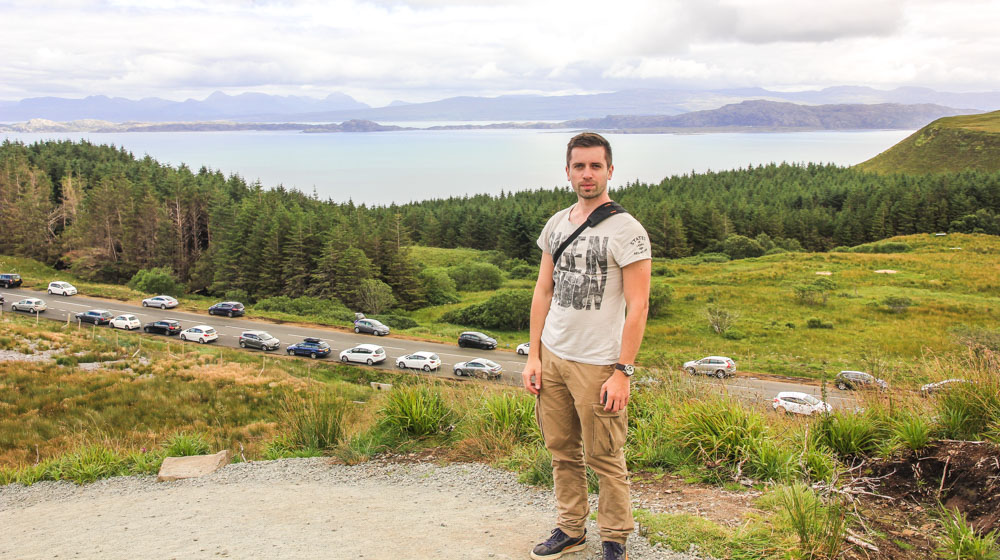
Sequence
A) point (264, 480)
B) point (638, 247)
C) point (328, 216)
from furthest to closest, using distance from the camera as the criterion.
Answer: point (328, 216) → point (264, 480) → point (638, 247)

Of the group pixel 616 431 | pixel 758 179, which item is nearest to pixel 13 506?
pixel 616 431

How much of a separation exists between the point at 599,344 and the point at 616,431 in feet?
1.78

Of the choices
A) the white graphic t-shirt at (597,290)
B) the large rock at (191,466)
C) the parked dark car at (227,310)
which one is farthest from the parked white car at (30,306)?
the white graphic t-shirt at (597,290)

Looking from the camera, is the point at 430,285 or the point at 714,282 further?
the point at 430,285

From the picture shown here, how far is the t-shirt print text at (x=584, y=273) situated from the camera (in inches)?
137

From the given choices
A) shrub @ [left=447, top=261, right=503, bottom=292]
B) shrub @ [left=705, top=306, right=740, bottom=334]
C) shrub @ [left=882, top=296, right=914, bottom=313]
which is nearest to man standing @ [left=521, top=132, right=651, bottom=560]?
shrub @ [left=705, top=306, right=740, bottom=334]

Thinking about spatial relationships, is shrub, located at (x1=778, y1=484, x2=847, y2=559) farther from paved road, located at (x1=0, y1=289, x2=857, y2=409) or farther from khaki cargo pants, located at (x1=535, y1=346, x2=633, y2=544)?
paved road, located at (x1=0, y1=289, x2=857, y2=409)

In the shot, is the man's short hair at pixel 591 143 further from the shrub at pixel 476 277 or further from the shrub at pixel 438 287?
the shrub at pixel 476 277

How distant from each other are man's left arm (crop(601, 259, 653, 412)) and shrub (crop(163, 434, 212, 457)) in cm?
568

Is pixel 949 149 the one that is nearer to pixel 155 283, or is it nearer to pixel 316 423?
pixel 155 283

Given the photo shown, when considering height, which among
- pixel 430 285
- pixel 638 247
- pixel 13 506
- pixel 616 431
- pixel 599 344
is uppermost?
pixel 638 247

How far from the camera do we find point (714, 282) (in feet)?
169

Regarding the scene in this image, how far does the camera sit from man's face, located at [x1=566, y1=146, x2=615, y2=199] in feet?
11.5

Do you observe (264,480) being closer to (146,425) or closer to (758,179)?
(146,425)
